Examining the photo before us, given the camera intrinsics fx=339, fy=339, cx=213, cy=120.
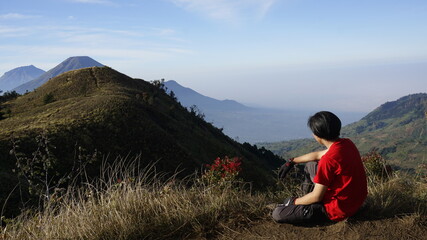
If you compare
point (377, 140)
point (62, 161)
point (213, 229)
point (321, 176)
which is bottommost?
point (377, 140)

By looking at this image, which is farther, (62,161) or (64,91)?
(64,91)

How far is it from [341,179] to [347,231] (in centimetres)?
60

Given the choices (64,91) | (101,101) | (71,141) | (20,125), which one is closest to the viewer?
(71,141)

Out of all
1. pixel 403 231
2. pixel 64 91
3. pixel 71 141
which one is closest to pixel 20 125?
pixel 71 141

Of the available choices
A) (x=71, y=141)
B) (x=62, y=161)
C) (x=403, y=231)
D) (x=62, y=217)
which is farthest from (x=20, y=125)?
(x=403, y=231)

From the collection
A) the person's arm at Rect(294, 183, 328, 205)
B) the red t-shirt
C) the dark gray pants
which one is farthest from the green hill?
the red t-shirt

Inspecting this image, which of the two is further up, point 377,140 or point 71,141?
point 71,141

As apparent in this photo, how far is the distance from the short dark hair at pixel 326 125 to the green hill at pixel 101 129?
16.7 metres

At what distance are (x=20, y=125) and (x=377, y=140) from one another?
16417 centimetres

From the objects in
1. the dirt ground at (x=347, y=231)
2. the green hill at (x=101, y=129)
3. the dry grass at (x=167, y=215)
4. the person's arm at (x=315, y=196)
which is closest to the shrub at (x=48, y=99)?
the green hill at (x=101, y=129)

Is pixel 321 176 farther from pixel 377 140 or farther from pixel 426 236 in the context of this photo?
pixel 377 140

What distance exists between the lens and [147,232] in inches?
154

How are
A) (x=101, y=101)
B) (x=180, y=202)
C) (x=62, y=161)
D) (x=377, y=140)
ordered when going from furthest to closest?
1. (x=377, y=140)
2. (x=101, y=101)
3. (x=62, y=161)
4. (x=180, y=202)

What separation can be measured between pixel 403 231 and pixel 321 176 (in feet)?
3.80
